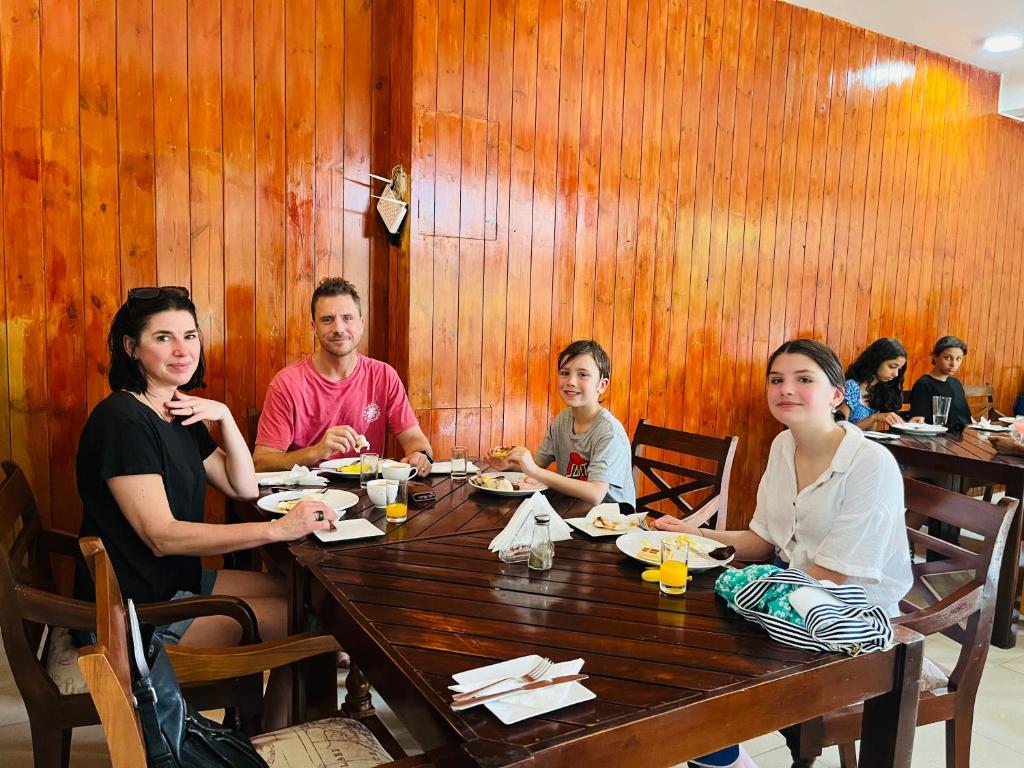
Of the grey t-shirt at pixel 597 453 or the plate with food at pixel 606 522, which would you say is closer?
the plate with food at pixel 606 522

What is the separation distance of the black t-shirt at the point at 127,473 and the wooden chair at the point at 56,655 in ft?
0.61

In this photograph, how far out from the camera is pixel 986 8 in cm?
431

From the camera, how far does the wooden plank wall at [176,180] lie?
9.09 ft

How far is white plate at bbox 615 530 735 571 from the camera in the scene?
1569 millimetres

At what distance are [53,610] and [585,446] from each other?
170cm

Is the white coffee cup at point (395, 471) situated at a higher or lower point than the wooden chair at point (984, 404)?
higher

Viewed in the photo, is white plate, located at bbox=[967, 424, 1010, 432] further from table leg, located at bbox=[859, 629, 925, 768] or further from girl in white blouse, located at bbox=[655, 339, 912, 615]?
table leg, located at bbox=[859, 629, 925, 768]

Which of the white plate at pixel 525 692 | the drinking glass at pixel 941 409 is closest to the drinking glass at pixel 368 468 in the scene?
the white plate at pixel 525 692

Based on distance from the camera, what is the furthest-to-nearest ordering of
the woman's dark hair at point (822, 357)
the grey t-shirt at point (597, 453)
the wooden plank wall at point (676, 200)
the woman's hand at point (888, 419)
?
the woman's hand at point (888, 419)
the wooden plank wall at point (676, 200)
the grey t-shirt at point (597, 453)
the woman's dark hair at point (822, 357)

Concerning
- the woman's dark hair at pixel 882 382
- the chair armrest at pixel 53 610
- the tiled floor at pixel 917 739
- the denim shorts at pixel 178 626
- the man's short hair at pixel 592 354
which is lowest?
the tiled floor at pixel 917 739

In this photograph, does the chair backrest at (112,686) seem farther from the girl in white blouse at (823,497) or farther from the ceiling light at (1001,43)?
the ceiling light at (1001,43)

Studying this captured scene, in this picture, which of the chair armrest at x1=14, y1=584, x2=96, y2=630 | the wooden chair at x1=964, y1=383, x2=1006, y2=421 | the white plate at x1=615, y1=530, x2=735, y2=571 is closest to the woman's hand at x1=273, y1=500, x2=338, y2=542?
the chair armrest at x1=14, y1=584, x2=96, y2=630

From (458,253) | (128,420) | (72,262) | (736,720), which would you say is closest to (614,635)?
(736,720)

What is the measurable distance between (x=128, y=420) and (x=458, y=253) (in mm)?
1996
